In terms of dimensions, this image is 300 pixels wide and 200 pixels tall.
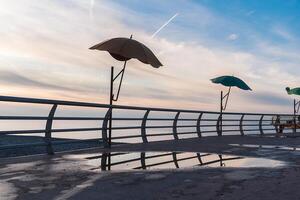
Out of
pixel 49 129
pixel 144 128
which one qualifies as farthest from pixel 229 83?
pixel 49 129

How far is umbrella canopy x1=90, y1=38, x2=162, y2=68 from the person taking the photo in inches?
464

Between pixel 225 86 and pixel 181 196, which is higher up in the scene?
pixel 225 86

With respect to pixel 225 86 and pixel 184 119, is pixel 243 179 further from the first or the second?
pixel 225 86

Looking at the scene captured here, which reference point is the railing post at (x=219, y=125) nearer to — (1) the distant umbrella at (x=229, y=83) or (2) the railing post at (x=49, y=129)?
(1) the distant umbrella at (x=229, y=83)

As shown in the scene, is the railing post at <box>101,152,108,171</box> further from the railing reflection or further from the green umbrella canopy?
the green umbrella canopy

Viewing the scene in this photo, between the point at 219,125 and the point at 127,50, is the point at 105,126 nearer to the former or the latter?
the point at 127,50

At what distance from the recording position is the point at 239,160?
965 centimetres

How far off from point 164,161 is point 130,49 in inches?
145

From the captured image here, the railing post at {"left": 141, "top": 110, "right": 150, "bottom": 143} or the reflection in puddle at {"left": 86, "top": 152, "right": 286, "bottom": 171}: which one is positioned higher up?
the railing post at {"left": 141, "top": 110, "right": 150, "bottom": 143}

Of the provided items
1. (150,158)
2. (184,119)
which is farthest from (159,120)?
(150,158)

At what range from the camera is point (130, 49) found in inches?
468

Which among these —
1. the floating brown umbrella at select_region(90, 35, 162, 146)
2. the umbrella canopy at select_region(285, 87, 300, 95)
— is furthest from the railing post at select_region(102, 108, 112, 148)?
the umbrella canopy at select_region(285, 87, 300, 95)

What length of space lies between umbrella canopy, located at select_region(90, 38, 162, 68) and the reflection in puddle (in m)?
2.61

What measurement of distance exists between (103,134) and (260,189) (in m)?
7.77
